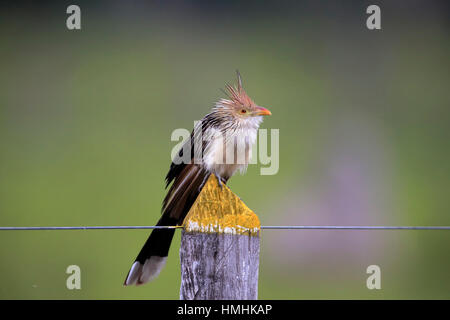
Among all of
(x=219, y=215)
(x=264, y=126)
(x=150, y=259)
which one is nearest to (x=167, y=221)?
(x=150, y=259)

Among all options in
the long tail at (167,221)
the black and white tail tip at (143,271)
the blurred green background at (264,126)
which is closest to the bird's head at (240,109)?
the long tail at (167,221)

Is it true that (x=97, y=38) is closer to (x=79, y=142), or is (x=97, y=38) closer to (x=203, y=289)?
(x=79, y=142)

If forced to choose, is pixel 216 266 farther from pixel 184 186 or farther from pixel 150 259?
pixel 184 186

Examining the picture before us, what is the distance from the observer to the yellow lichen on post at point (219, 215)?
2320 millimetres

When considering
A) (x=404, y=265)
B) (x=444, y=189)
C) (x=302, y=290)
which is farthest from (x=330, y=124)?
(x=302, y=290)

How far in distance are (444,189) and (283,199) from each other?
3064 mm

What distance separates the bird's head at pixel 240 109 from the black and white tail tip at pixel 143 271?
1159mm

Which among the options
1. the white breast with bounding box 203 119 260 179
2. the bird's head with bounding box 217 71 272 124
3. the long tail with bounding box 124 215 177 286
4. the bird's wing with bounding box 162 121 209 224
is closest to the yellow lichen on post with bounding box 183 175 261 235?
the long tail with bounding box 124 215 177 286

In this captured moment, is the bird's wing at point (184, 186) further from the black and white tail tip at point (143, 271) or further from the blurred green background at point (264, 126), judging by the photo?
the blurred green background at point (264, 126)

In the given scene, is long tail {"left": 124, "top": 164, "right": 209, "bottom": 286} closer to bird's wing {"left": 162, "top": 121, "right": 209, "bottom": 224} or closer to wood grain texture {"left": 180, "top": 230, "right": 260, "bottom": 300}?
bird's wing {"left": 162, "top": 121, "right": 209, "bottom": 224}

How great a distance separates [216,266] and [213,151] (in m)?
1.55

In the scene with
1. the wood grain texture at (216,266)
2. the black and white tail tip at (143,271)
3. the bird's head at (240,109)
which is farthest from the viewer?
the bird's head at (240,109)

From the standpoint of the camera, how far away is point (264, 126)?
885 cm

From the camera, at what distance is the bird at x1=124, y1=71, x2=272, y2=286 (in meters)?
3.72
